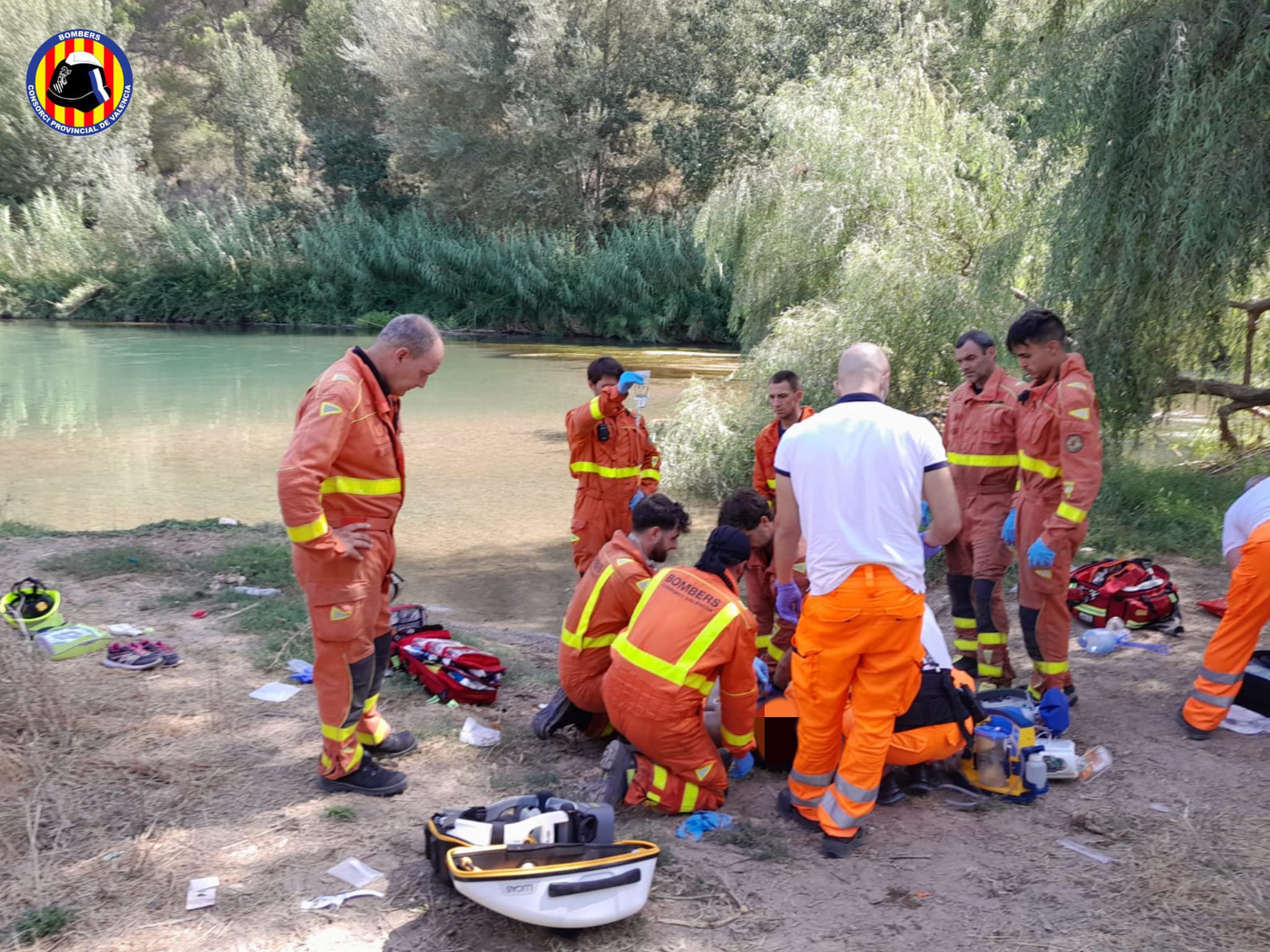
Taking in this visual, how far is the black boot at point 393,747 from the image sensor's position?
4.64 m

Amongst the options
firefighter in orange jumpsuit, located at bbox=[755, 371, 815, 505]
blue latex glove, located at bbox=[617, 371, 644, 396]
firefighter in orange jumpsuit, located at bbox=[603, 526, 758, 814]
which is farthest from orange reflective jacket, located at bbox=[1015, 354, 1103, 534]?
blue latex glove, located at bbox=[617, 371, 644, 396]

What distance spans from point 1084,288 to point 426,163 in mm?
32684

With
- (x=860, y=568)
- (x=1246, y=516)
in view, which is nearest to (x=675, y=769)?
(x=860, y=568)

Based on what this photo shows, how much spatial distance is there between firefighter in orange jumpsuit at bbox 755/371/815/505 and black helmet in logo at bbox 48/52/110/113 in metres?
32.3

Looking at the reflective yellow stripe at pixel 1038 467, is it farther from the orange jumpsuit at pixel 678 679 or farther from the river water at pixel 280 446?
the river water at pixel 280 446

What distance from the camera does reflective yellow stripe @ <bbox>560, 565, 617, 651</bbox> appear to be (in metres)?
4.61

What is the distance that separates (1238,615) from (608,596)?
296 cm

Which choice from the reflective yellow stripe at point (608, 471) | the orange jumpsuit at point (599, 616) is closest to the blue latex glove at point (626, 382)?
the reflective yellow stripe at point (608, 471)

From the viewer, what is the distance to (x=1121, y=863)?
3.73m

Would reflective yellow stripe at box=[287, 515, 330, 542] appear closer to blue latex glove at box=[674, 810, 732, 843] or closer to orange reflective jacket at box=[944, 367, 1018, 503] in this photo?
blue latex glove at box=[674, 810, 732, 843]

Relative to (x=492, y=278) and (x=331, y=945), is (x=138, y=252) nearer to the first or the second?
(x=492, y=278)

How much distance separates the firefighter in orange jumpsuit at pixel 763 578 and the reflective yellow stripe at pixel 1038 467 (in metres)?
1.26

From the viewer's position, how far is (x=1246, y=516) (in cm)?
475

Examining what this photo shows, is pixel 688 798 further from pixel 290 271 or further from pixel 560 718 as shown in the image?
pixel 290 271
